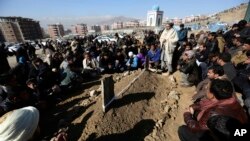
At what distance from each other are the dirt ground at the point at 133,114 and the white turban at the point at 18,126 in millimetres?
1609

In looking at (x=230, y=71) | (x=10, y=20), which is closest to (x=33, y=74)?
(x=230, y=71)

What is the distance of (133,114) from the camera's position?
15.3ft

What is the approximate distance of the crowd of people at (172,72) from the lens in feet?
8.69

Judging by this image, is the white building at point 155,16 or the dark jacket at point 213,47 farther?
the white building at point 155,16

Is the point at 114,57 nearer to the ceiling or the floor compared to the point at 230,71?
nearer to the floor

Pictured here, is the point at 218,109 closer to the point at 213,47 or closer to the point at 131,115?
the point at 131,115

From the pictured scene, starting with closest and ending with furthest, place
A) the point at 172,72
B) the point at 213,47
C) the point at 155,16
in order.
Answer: the point at 213,47
the point at 172,72
the point at 155,16

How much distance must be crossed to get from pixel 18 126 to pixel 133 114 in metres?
2.74

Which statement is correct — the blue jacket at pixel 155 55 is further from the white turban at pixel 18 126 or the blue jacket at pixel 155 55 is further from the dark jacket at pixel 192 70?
the white turban at pixel 18 126

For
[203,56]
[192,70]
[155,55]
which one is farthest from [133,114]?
[155,55]

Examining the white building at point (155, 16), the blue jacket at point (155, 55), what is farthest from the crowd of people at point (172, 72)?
the white building at point (155, 16)

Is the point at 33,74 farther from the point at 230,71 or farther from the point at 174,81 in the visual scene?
the point at 230,71

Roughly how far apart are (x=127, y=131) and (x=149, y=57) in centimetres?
489

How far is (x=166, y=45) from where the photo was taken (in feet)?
24.6
